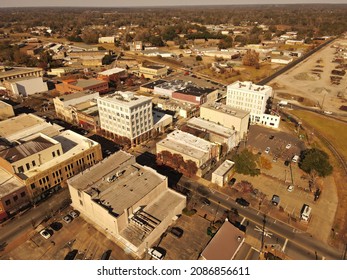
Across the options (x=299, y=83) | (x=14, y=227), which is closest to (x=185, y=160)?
(x=14, y=227)


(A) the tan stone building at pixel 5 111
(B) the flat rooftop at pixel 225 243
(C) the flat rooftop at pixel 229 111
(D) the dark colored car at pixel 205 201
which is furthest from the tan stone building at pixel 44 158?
(C) the flat rooftop at pixel 229 111

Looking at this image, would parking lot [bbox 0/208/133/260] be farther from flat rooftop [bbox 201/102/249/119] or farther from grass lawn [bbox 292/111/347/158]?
grass lawn [bbox 292/111/347/158]

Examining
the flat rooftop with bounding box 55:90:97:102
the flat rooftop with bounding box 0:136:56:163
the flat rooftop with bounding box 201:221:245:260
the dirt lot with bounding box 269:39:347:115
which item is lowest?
→ the dirt lot with bounding box 269:39:347:115

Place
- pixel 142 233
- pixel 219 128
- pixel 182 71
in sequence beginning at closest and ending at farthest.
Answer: pixel 142 233 → pixel 219 128 → pixel 182 71

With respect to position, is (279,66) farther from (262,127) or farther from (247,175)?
(247,175)

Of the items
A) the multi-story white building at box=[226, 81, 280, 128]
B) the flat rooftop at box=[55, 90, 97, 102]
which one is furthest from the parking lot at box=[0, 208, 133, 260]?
the multi-story white building at box=[226, 81, 280, 128]

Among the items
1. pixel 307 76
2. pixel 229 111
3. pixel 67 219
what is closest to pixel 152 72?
pixel 229 111
